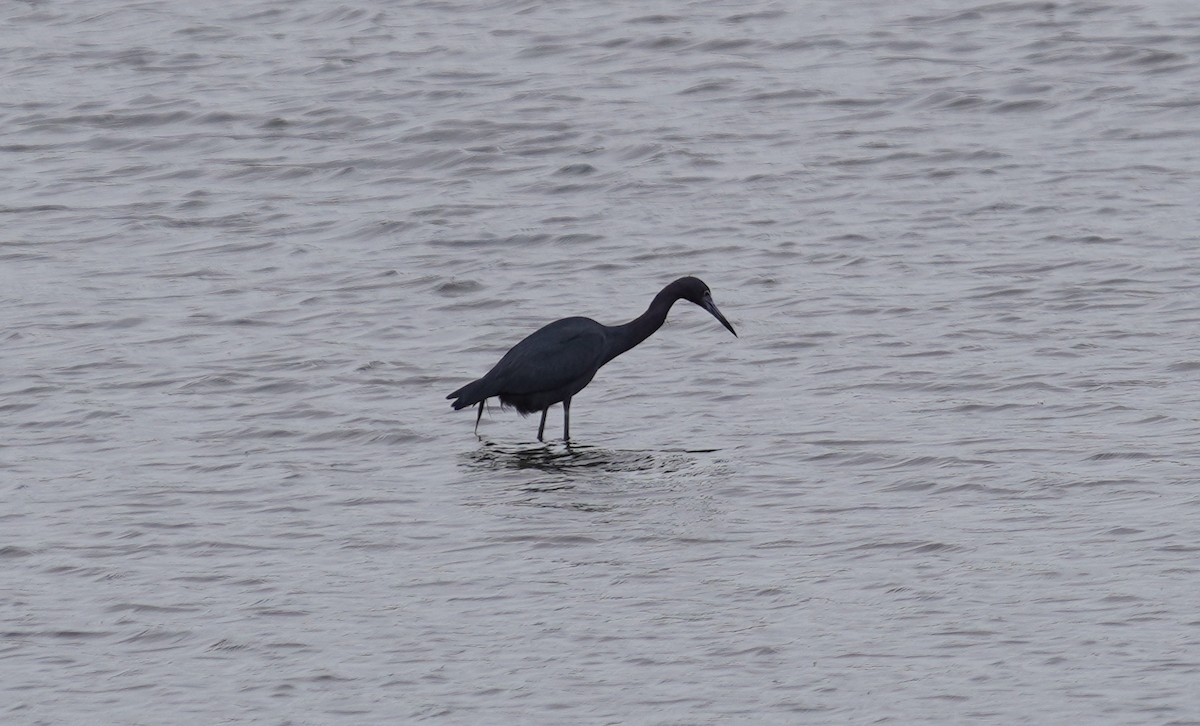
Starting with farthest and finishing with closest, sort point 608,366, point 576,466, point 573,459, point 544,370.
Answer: point 608,366, point 544,370, point 573,459, point 576,466

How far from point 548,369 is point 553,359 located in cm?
10

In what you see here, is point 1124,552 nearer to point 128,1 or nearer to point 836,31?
point 836,31

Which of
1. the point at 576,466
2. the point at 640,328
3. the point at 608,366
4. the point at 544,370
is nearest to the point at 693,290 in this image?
the point at 640,328

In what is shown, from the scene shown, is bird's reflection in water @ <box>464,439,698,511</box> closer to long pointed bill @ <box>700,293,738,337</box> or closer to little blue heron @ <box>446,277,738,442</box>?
little blue heron @ <box>446,277,738,442</box>

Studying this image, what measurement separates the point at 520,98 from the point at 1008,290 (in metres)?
8.35

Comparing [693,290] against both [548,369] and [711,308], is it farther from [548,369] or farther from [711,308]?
[548,369]

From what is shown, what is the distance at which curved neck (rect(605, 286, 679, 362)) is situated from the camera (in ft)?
43.6

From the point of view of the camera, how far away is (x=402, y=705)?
26.2 ft

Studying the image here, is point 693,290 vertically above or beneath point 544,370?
above

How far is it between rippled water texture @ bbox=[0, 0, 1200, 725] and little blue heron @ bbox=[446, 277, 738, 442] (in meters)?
0.28

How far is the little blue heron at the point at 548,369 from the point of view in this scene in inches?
499

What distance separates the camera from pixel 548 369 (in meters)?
12.8

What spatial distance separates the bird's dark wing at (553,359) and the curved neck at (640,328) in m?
0.16

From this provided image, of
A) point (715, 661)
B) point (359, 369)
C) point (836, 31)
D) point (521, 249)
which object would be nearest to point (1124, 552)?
point (715, 661)
